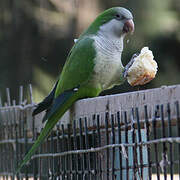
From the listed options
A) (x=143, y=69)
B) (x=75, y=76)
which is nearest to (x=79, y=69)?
(x=75, y=76)

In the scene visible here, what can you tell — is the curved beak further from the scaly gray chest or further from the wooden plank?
the wooden plank

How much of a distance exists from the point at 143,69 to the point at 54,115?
0.63 m

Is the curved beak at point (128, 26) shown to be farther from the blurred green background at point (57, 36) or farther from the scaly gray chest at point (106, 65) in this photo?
the blurred green background at point (57, 36)

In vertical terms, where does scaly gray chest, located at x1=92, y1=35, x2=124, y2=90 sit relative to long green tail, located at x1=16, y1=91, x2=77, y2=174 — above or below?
above

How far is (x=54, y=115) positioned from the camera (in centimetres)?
365

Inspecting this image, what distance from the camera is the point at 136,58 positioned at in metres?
3.62

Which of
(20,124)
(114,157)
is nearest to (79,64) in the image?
(20,124)

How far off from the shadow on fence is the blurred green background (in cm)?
718

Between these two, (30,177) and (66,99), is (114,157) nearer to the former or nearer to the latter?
(66,99)

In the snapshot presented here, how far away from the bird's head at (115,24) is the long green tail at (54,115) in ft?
1.91

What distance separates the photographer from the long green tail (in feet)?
11.5

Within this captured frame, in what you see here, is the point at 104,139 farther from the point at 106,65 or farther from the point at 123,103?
the point at 106,65

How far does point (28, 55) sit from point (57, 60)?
1.02 meters

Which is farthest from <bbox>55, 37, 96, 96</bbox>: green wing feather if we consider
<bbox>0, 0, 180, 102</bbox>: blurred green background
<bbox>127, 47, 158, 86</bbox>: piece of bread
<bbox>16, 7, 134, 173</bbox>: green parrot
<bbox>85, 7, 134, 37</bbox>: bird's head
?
<bbox>0, 0, 180, 102</bbox>: blurred green background
